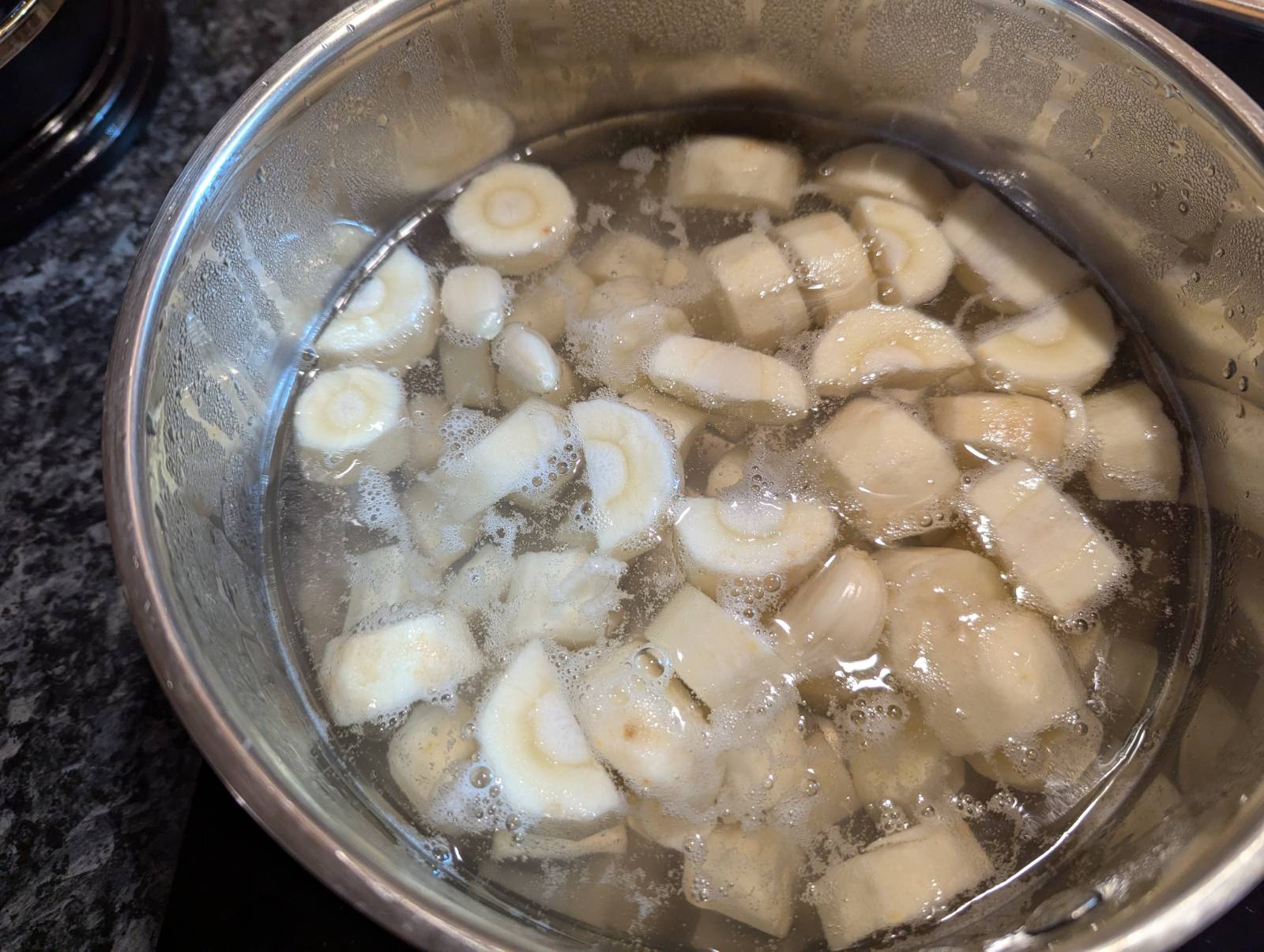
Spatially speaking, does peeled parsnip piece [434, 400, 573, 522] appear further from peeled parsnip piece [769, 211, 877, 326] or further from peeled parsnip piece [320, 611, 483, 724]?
peeled parsnip piece [769, 211, 877, 326]

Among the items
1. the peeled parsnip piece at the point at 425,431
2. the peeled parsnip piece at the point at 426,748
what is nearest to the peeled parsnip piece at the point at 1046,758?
the peeled parsnip piece at the point at 426,748

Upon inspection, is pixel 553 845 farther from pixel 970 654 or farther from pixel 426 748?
pixel 970 654

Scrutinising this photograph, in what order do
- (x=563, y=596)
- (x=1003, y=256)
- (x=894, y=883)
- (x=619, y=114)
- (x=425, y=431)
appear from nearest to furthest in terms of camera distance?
(x=894, y=883)
(x=563, y=596)
(x=425, y=431)
(x=1003, y=256)
(x=619, y=114)

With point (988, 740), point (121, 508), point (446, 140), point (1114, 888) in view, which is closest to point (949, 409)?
point (988, 740)

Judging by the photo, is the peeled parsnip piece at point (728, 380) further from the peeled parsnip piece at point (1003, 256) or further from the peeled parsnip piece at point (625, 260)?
the peeled parsnip piece at point (1003, 256)

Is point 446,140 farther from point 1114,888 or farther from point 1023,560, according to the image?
point 1114,888

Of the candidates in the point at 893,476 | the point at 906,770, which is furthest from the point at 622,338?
the point at 906,770

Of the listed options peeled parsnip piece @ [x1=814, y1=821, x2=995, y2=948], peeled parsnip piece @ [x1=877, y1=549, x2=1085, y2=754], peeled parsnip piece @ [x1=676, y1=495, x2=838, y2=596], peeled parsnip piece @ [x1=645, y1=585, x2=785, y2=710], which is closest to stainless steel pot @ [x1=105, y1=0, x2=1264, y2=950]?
peeled parsnip piece @ [x1=814, y1=821, x2=995, y2=948]
